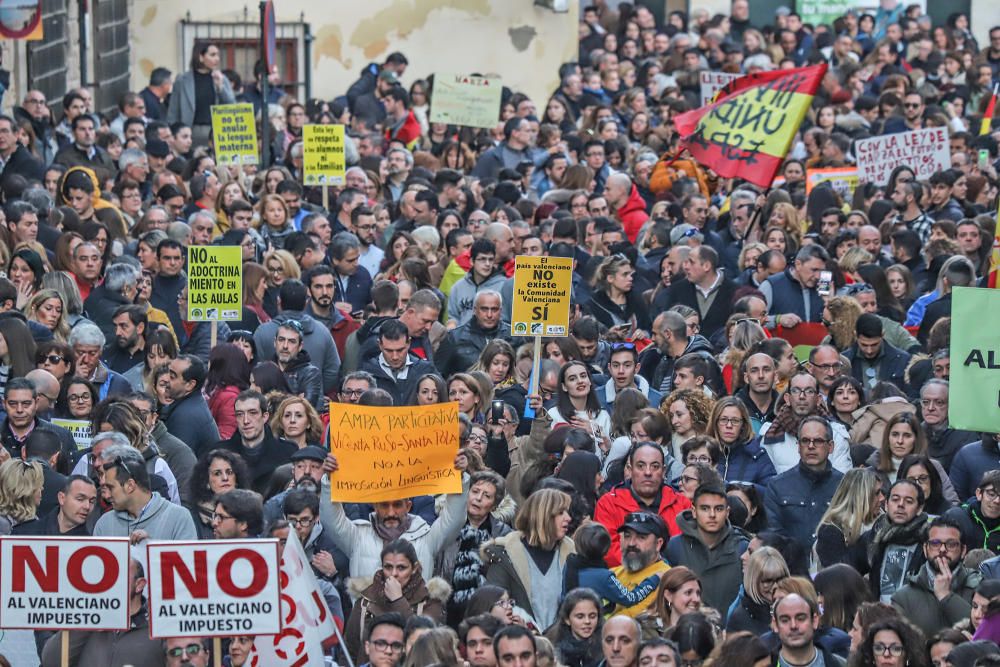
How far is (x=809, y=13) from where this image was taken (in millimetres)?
36188

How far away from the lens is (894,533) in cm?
1092

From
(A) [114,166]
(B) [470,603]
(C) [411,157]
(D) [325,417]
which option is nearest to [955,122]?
(C) [411,157]

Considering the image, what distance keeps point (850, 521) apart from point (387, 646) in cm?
277

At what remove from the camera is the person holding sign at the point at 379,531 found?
10875mm

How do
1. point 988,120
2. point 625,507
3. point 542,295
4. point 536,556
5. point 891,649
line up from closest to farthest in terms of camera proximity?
point 891,649 < point 536,556 < point 625,507 < point 542,295 < point 988,120

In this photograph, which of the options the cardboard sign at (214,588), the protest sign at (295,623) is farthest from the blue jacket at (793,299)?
the cardboard sign at (214,588)

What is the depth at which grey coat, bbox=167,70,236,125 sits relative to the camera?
24.0 meters

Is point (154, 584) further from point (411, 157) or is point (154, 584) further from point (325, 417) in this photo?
point (411, 157)

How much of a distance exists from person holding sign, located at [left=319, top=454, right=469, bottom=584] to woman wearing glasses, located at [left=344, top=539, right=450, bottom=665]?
44 cm

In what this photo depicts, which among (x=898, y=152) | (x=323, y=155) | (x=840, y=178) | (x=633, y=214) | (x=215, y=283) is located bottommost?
(x=215, y=283)

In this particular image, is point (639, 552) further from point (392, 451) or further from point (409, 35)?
point (409, 35)

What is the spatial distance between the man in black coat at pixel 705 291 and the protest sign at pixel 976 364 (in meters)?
5.04

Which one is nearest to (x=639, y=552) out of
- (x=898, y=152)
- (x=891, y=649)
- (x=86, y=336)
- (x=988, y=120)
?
(x=891, y=649)

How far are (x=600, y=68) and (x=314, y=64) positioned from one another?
158 inches
